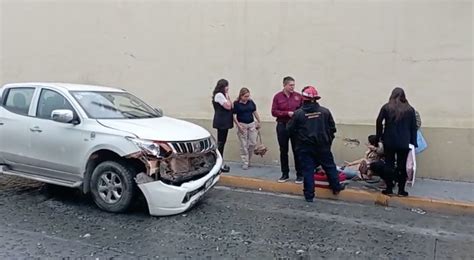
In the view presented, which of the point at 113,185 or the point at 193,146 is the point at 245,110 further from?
the point at 113,185

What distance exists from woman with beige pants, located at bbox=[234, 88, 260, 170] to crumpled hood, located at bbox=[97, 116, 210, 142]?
2.03 meters

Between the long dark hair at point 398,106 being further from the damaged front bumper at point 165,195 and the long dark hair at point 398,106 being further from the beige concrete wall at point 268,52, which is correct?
the damaged front bumper at point 165,195

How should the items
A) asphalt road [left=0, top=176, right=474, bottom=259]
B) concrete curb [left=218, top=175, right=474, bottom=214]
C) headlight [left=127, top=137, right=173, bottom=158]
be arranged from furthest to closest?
concrete curb [left=218, top=175, right=474, bottom=214] < headlight [left=127, top=137, right=173, bottom=158] < asphalt road [left=0, top=176, right=474, bottom=259]

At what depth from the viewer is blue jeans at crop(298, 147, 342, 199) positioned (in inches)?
271

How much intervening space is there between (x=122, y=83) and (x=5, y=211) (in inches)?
189

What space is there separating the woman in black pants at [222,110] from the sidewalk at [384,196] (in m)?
0.53

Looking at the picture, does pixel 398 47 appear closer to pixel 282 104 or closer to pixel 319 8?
pixel 319 8

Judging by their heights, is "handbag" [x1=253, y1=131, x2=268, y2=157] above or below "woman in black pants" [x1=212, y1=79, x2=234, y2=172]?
below

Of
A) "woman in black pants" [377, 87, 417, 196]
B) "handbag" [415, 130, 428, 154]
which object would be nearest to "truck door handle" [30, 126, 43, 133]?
"woman in black pants" [377, 87, 417, 196]

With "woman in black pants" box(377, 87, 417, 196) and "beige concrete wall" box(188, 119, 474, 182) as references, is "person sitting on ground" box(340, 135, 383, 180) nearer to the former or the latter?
"woman in black pants" box(377, 87, 417, 196)

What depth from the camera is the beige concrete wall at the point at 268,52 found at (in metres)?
8.06

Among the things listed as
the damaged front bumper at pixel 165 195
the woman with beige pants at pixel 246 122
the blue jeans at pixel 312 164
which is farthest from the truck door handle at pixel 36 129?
the blue jeans at pixel 312 164

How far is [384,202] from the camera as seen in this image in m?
7.00

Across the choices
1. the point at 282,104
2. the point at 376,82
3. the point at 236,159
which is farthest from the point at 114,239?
the point at 376,82
